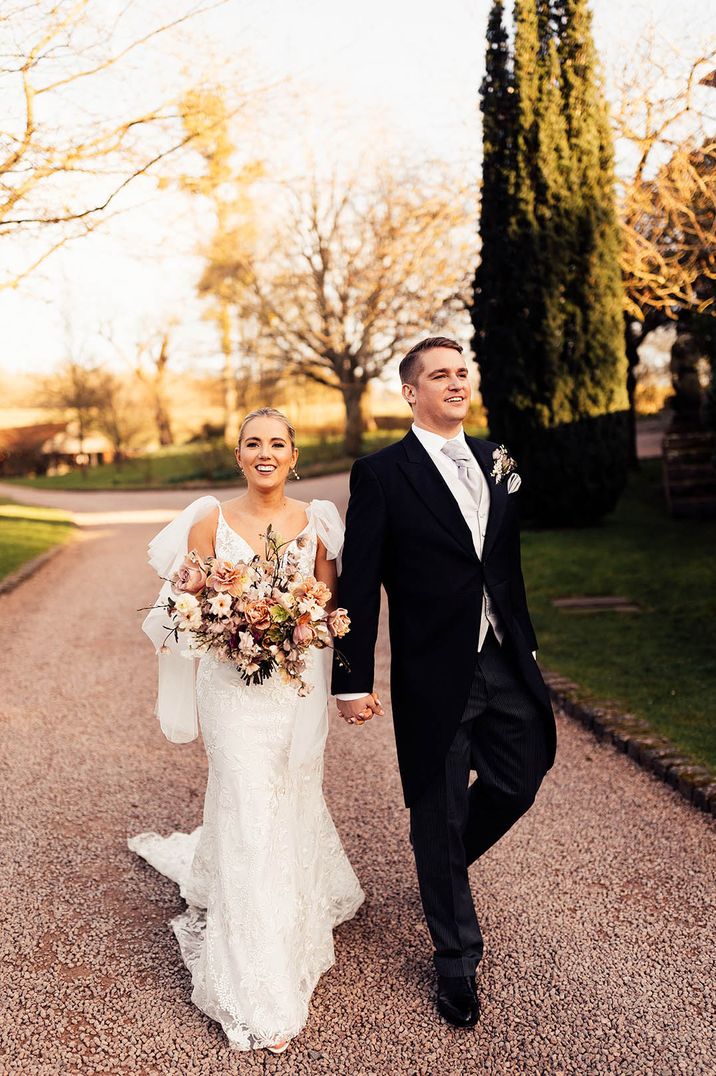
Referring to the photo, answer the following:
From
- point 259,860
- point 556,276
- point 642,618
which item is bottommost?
point 642,618

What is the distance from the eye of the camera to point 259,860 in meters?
3.14

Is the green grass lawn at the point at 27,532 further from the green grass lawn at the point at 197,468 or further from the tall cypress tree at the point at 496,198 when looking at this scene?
the green grass lawn at the point at 197,468

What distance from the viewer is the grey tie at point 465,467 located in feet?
10.6

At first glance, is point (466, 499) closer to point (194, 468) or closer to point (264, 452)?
point (264, 452)

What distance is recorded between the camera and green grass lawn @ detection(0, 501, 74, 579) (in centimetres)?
1411

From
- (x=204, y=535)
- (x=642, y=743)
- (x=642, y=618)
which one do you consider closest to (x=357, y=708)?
(x=204, y=535)

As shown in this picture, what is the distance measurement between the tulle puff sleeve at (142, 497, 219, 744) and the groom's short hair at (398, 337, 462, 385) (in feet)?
2.95

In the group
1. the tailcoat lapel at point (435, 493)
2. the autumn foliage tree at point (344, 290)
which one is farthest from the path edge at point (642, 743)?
the autumn foliage tree at point (344, 290)

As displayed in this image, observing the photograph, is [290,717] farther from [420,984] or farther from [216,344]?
[216,344]

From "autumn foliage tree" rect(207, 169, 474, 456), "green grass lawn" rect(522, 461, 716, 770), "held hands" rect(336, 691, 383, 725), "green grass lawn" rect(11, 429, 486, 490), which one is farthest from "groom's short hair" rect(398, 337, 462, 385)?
"green grass lawn" rect(11, 429, 486, 490)

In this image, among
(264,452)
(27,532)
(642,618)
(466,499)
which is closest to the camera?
(466,499)

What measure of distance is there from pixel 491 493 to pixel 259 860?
1.49m

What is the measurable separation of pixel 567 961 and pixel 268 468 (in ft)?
6.98

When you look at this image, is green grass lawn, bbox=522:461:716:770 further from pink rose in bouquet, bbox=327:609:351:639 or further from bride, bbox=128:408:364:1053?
pink rose in bouquet, bbox=327:609:351:639
